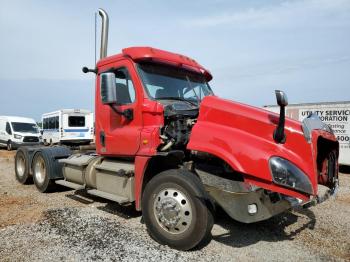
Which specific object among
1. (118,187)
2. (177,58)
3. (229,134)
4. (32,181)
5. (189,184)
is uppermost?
(177,58)

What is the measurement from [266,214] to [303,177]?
68 cm

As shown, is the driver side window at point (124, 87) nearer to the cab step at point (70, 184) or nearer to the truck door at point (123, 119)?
the truck door at point (123, 119)

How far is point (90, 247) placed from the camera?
4.54m

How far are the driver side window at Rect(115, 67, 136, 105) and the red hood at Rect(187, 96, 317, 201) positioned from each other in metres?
1.37

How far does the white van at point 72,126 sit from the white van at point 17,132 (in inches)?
59.5

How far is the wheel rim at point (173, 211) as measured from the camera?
4.35m

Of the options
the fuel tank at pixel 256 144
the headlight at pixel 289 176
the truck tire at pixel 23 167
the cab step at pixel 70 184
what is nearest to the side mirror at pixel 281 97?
the fuel tank at pixel 256 144

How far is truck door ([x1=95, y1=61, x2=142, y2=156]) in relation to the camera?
5.43 meters

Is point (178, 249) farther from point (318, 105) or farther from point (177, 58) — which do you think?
point (318, 105)

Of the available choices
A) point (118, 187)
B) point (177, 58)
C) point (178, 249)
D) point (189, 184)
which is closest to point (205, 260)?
point (178, 249)

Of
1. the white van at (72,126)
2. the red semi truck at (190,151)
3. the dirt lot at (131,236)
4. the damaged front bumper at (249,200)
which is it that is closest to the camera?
the red semi truck at (190,151)

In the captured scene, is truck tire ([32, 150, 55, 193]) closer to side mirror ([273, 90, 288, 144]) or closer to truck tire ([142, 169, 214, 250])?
truck tire ([142, 169, 214, 250])

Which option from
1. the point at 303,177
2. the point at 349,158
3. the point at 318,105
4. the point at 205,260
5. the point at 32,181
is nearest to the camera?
the point at 303,177

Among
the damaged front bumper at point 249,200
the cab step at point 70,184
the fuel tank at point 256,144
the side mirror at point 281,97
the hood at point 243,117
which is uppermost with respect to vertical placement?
the side mirror at point 281,97
